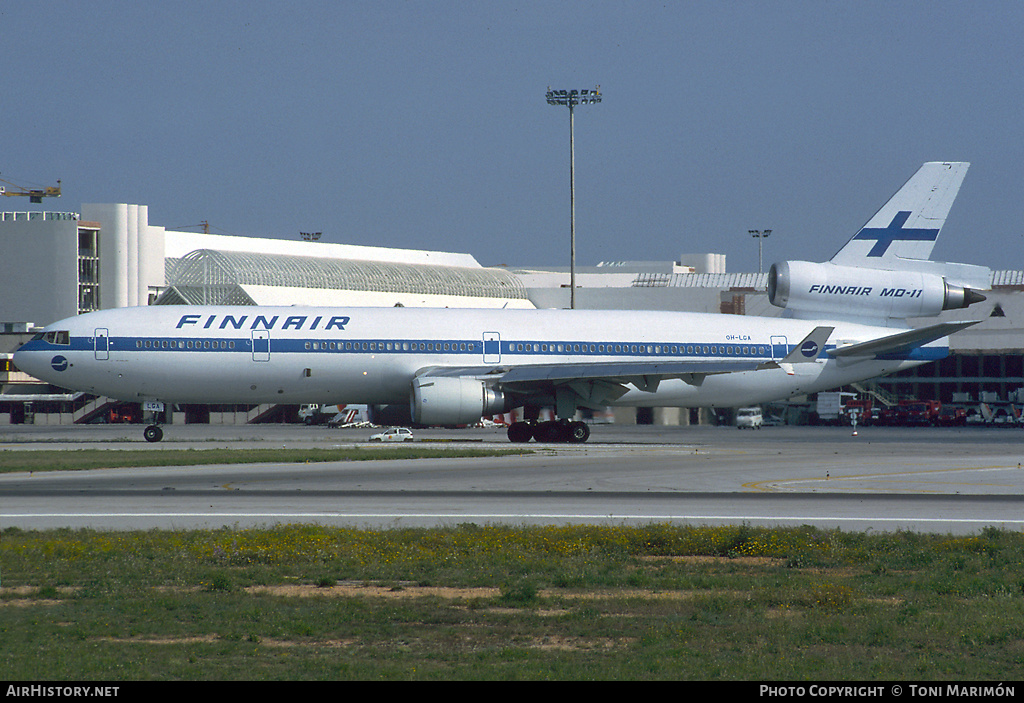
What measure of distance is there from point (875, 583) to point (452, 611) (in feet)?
17.2

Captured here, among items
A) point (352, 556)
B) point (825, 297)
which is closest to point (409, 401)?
point (825, 297)

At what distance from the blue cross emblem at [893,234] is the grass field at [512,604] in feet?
110

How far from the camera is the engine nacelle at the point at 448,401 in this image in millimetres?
41312

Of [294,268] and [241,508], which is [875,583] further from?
[294,268]

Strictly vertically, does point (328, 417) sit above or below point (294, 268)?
below

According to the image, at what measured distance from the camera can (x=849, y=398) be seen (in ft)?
290

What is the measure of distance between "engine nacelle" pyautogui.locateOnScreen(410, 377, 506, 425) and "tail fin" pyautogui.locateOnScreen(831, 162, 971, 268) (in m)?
18.8

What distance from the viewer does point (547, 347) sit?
1778 inches

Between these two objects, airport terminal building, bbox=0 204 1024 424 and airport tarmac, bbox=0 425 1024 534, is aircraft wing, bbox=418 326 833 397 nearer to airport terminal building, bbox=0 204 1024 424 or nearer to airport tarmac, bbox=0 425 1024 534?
airport tarmac, bbox=0 425 1024 534

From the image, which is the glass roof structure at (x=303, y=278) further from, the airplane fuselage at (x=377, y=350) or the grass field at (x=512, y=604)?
the grass field at (x=512, y=604)

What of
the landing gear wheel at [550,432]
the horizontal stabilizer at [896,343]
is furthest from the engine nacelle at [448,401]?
the horizontal stabilizer at [896,343]

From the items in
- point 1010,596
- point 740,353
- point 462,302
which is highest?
point 462,302

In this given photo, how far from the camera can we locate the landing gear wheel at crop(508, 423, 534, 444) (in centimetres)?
4578

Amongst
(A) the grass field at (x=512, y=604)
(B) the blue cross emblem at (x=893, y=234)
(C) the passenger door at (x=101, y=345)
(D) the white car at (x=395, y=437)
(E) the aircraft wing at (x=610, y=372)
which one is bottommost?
(A) the grass field at (x=512, y=604)
